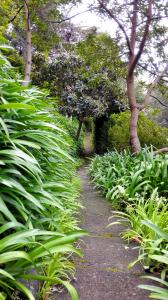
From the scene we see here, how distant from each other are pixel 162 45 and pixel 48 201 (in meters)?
6.56

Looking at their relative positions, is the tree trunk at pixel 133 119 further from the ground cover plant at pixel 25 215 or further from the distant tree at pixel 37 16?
→ the ground cover plant at pixel 25 215

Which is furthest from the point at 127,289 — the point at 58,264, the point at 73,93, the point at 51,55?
the point at 51,55

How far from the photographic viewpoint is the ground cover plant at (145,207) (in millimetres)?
1968

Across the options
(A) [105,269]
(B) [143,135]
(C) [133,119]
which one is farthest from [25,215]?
(B) [143,135]

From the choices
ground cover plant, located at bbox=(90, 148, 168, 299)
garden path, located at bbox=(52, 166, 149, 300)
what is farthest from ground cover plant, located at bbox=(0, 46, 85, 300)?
ground cover plant, located at bbox=(90, 148, 168, 299)

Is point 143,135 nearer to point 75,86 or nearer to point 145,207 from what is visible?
point 75,86

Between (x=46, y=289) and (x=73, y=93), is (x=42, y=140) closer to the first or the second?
(x=46, y=289)

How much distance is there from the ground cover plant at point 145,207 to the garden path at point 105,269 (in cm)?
9

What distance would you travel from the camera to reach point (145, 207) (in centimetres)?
295

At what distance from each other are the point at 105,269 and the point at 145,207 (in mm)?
1023

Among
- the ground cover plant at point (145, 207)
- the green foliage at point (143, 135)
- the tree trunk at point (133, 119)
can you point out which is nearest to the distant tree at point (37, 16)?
the tree trunk at point (133, 119)

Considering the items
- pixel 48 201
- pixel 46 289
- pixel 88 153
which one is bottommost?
pixel 88 153

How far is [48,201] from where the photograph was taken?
183 centimetres

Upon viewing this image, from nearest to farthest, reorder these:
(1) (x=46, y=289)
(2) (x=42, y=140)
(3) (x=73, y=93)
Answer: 1. (1) (x=46, y=289)
2. (2) (x=42, y=140)
3. (3) (x=73, y=93)
